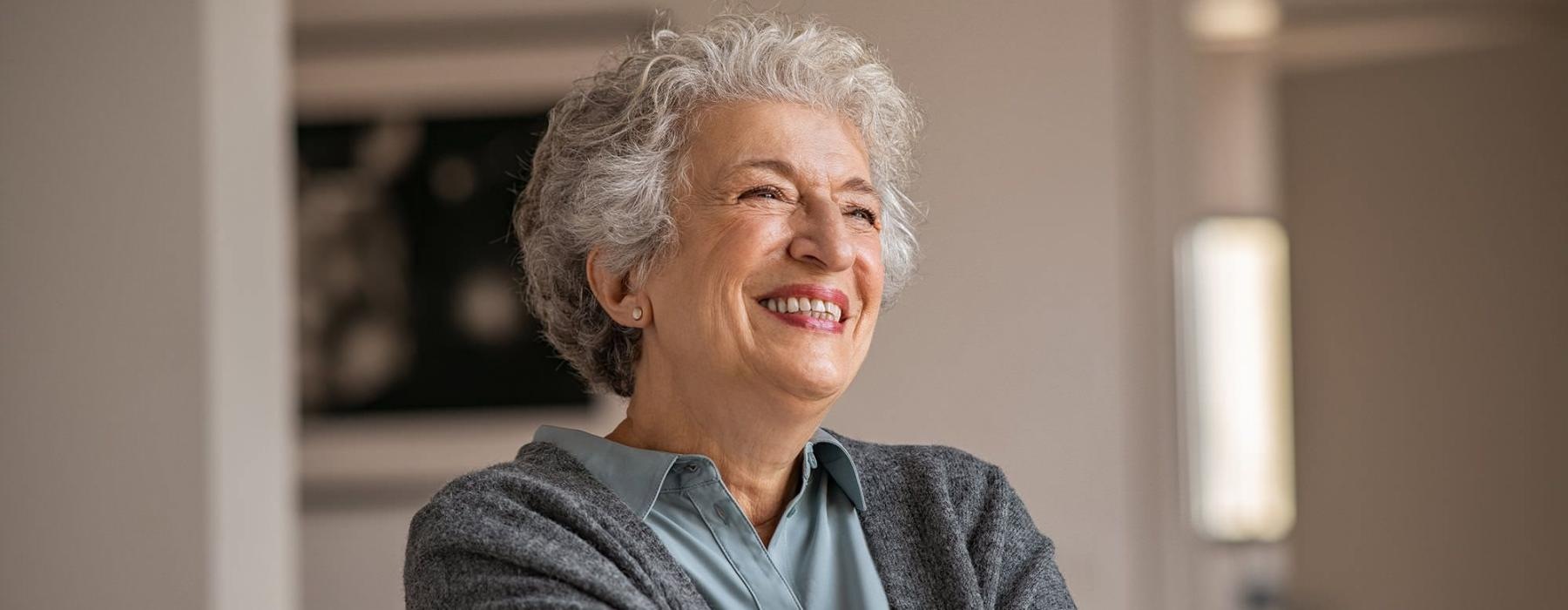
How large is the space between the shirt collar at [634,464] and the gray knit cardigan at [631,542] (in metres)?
0.01

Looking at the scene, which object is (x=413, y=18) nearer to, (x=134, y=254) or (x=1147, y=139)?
(x=134, y=254)

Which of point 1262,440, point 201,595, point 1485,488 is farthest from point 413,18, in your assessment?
point 1485,488

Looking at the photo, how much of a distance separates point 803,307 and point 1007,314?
222 centimetres

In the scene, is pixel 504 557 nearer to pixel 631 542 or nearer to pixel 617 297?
pixel 631 542

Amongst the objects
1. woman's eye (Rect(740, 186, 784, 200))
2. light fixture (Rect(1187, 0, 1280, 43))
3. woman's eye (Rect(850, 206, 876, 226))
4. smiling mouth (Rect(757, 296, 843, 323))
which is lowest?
smiling mouth (Rect(757, 296, 843, 323))

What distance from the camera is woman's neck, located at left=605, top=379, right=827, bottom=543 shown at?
135 cm

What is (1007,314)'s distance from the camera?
3.49 m

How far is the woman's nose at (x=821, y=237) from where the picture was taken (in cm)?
133

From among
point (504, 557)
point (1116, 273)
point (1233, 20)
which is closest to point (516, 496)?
point (504, 557)

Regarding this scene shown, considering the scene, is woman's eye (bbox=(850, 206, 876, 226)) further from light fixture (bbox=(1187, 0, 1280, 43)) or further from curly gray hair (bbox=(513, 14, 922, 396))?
Result: light fixture (bbox=(1187, 0, 1280, 43))

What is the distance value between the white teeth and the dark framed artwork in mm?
2254

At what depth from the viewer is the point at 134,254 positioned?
2.37 m

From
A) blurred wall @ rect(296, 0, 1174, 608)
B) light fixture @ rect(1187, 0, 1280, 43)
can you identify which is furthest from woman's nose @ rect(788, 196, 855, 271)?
light fixture @ rect(1187, 0, 1280, 43)

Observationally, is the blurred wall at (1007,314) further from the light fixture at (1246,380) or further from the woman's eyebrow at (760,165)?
the woman's eyebrow at (760,165)
